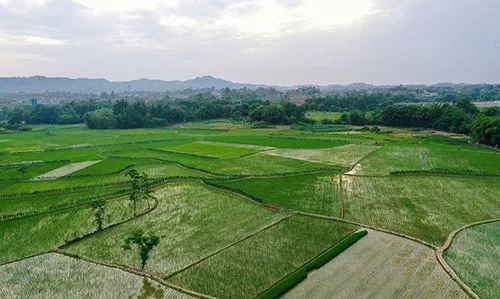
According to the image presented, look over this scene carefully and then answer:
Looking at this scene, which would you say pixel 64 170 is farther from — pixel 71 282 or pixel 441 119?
pixel 441 119

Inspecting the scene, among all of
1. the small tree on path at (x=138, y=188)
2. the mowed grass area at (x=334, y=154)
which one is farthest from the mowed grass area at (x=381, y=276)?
the mowed grass area at (x=334, y=154)

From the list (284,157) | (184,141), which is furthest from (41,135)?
(284,157)

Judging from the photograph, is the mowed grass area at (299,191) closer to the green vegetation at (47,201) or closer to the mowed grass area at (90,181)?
the mowed grass area at (90,181)

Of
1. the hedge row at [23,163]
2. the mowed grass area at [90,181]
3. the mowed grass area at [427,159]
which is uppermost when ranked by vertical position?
the mowed grass area at [427,159]

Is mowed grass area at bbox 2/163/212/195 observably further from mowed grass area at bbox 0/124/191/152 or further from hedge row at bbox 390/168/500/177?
mowed grass area at bbox 0/124/191/152

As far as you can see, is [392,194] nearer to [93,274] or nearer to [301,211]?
[301,211]

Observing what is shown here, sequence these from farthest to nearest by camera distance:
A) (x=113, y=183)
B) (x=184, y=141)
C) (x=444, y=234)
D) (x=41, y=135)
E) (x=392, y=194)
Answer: (x=41, y=135), (x=184, y=141), (x=113, y=183), (x=392, y=194), (x=444, y=234)
